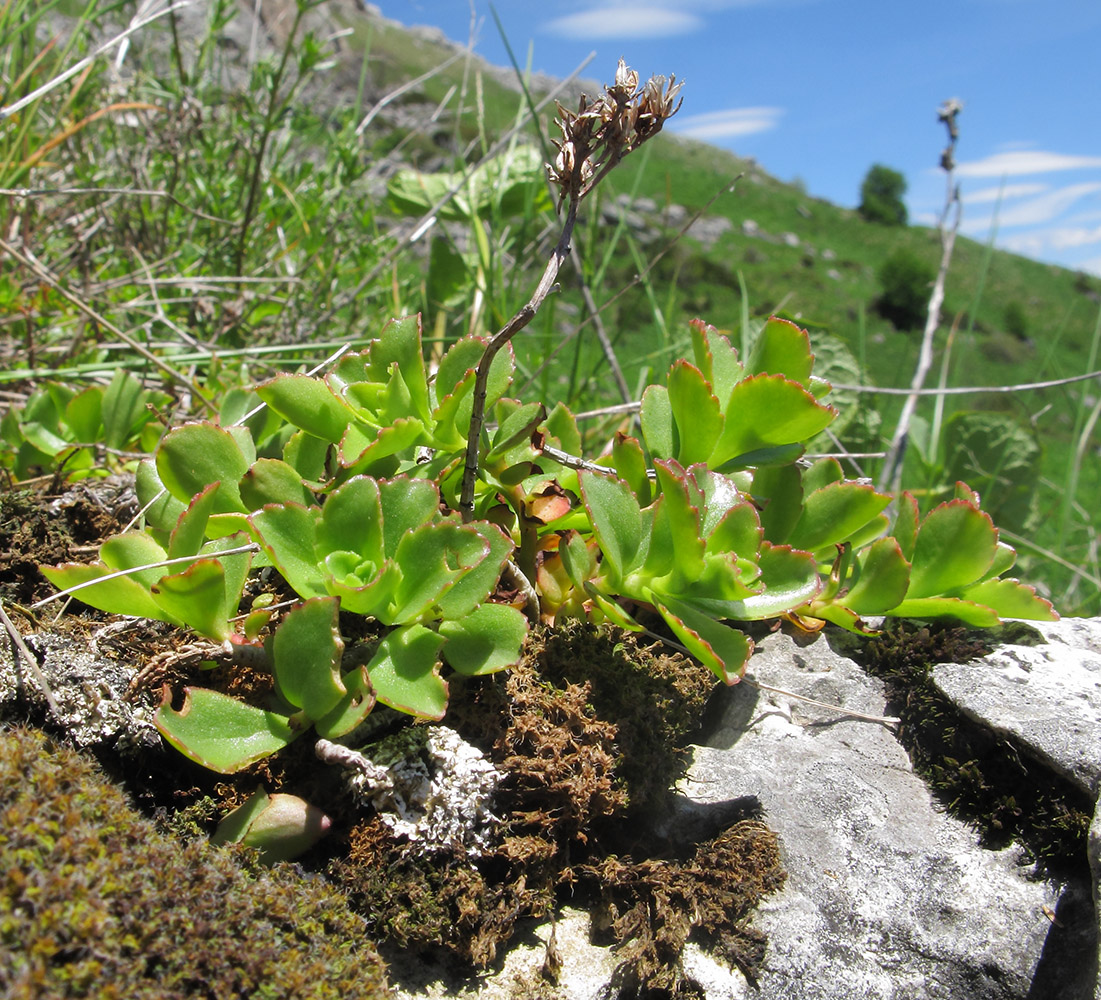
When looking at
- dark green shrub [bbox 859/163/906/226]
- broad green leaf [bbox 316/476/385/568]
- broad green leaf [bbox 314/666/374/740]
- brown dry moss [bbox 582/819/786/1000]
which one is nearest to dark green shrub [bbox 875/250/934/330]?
dark green shrub [bbox 859/163/906/226]

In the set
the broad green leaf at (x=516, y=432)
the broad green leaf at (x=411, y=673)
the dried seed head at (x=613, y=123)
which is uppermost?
the dried seed head at (x=613, y=123)

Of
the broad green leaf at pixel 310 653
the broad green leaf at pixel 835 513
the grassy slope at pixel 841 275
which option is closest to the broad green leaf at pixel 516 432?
the broad green leaf at pixel 310 653

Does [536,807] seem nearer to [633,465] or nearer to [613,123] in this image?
[633,465]

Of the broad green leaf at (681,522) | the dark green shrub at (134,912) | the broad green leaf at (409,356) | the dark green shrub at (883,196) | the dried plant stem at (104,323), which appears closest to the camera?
the dark green shrub at (134,912)

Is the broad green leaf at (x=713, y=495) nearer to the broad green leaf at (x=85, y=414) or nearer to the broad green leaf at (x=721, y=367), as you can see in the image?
the broad green leaf at (x=721, y=367)

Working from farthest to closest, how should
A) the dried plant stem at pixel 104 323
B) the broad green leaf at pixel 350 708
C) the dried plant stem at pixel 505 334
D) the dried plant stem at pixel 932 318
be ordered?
the dried plant stem at pixel 932 318, the dried plant stem at pixel 104 323, the broad green leaf at pixel 350 708, the dried plant stem at pixel 505 334
